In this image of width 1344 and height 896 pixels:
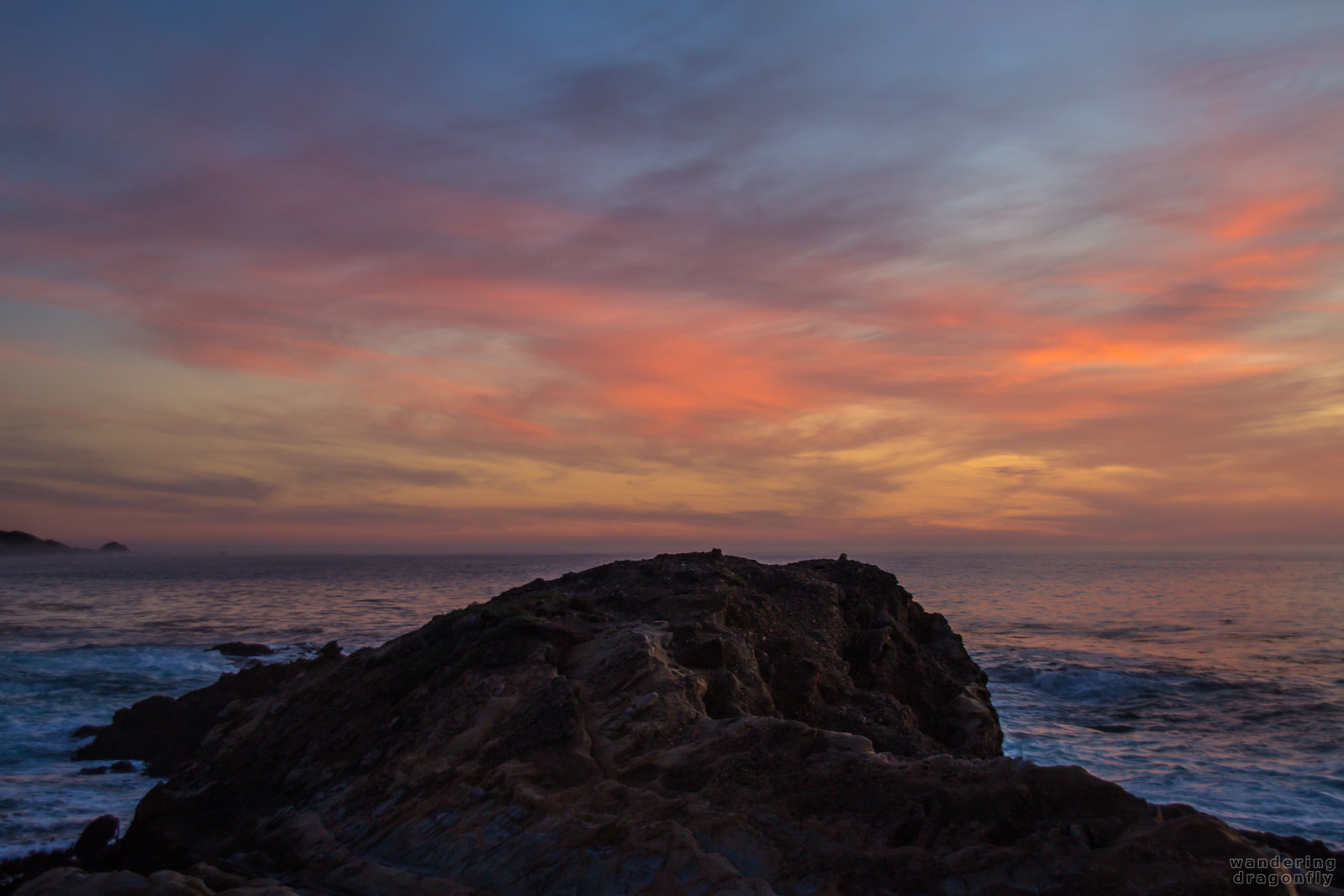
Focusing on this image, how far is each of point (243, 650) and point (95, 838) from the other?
94.2 feet

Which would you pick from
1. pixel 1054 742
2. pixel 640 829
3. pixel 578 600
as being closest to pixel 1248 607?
pixel 1054 742

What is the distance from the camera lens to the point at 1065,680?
3191 cm

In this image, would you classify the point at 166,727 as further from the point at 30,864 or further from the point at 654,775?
the point at 654,775

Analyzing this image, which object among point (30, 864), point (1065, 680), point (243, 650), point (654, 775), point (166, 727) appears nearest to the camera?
point (654, 775)

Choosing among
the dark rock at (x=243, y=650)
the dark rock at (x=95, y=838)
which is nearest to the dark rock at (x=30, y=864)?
the dark rock at (x=95, y=838)

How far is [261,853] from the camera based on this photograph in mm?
10570

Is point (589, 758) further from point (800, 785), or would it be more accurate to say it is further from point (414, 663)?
point (414, 663)

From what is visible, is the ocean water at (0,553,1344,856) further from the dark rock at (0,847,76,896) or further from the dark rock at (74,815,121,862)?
the dark rock at (74,815,121,862)

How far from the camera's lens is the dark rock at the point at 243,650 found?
3881cm

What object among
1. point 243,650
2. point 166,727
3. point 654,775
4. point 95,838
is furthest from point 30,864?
point 243,650

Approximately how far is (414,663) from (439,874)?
5.12 metres

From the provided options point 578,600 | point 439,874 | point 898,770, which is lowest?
point 439,874

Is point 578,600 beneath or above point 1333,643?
above

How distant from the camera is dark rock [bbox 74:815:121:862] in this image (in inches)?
520
